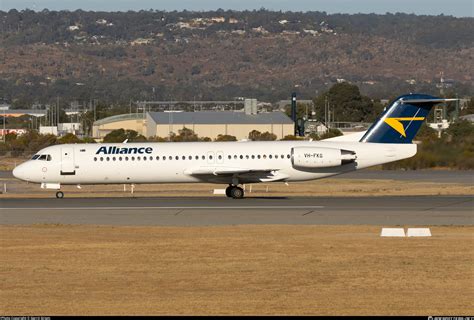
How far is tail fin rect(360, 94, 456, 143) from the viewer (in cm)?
4628

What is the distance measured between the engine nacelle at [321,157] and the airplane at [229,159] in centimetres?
5

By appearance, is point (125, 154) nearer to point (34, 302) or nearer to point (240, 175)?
point (240, 175)

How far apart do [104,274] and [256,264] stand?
3639 millimetres

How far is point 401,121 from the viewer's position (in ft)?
152

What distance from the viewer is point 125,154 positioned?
46281 mm

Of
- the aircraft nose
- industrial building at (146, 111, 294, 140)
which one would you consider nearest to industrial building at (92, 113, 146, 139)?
industrial building at (146, 111, 294, 140)

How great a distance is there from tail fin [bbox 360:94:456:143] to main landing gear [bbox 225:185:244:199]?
607 centimetres

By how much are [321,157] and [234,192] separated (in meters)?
4.25

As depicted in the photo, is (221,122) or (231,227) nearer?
(231,227)

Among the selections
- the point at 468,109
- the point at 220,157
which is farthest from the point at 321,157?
the point at 468,109

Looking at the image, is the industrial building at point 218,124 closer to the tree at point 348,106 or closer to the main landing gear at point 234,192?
the tree at point 348,106

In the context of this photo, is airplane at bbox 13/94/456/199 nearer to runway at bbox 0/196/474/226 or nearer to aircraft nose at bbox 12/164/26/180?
aircraft nose at bbox 12/164/26/180

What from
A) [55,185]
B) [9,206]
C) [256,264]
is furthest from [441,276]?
[55,185]

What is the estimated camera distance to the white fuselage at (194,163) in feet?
150
